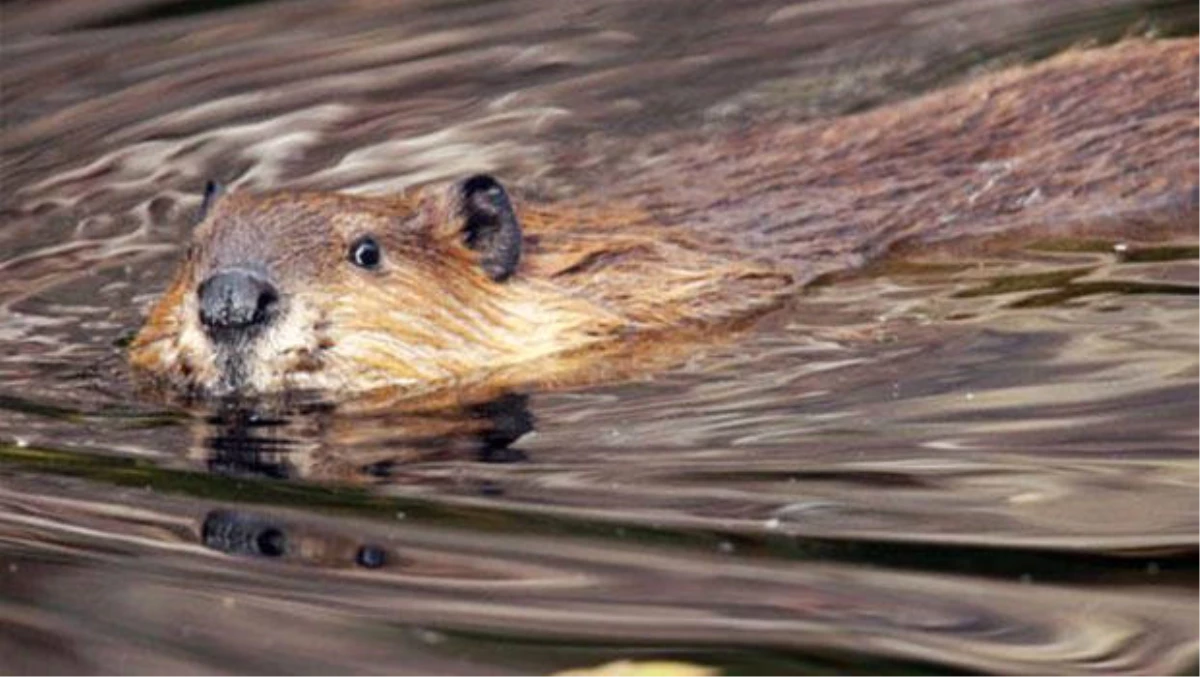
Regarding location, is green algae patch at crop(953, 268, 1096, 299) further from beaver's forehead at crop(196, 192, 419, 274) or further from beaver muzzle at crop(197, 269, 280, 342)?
beaver muzzle at crop(197, 269, 280, 342)

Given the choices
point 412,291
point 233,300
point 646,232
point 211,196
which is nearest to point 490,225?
point 412,291

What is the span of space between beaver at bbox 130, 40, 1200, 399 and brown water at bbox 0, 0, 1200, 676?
148 millimetres

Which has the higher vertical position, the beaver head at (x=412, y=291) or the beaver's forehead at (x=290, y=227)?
the beaver's forehead at (x=290, y=227)

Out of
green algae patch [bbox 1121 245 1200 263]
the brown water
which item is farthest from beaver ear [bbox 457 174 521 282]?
green algae patch [bbox 1121 245 1200 263]

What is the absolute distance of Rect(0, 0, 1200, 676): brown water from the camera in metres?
4.16

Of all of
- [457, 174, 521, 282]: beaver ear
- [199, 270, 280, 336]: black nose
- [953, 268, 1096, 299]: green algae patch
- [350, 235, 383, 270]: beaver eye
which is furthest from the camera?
[953, 268, 1096, 299]: green algae patch

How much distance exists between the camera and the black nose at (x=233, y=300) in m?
5.54

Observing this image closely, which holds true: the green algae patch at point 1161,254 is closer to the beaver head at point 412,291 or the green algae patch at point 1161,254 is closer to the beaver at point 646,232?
the beaver at point 646,232

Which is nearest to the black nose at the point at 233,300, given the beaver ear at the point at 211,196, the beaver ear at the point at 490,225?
the beaver ear at the point at 211,196

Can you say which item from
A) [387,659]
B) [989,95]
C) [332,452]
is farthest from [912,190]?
[387,659]

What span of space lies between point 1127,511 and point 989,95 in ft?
7.79

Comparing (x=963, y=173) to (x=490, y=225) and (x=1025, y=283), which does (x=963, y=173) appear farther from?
(x=490, y=225)

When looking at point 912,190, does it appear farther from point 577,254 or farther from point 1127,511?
point 1127,511

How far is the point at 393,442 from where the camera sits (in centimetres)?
545
